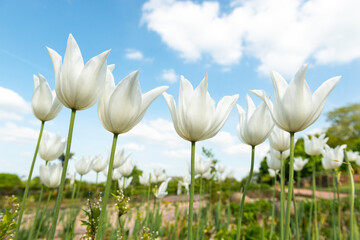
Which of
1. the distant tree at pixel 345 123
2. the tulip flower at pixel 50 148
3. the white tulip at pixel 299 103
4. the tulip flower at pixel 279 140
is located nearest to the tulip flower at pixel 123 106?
the white tulip at pixel 299 103

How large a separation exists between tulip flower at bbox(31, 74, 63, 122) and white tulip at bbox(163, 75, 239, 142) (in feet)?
3.61

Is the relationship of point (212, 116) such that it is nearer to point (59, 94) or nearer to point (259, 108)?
point (259, 108)

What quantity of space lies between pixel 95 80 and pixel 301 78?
1077 mm

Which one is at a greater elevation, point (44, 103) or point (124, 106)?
point (44, 103)

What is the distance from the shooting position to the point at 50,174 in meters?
2.87

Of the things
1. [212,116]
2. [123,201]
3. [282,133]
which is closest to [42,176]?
[123,201]

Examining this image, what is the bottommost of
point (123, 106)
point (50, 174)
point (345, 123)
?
point (50, 174)

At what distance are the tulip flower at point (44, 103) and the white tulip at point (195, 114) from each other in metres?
1.10

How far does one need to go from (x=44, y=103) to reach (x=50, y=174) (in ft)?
4.04

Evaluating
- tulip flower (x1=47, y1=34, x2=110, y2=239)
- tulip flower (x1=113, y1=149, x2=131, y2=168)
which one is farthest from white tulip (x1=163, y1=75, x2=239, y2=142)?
tulip flower (x1=113, y1=149, x2=131, y2=168)

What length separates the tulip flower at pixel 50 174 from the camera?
110 inches

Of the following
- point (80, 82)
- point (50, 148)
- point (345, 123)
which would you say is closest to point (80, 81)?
point (80, 82)

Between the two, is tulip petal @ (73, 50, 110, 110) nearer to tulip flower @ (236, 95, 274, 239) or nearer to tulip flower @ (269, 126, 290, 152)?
tulip flower @ (236, 95, 274, 239)

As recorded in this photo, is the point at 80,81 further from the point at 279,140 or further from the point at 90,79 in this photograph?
the point at 279,140
